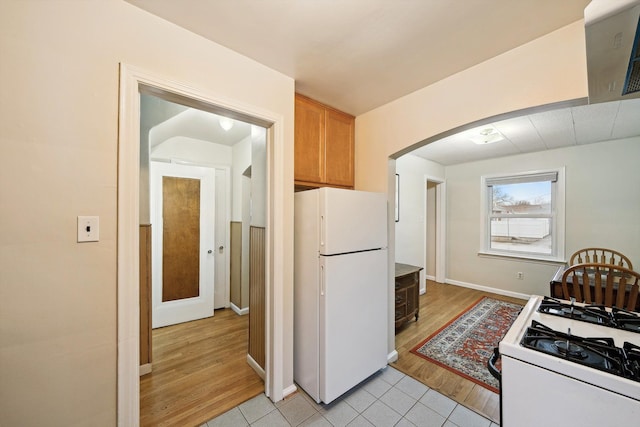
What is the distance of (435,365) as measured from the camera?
220cm

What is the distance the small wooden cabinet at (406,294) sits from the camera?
2.73m

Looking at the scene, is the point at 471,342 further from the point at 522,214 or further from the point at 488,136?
the point at 522,214

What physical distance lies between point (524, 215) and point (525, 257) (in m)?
0.71

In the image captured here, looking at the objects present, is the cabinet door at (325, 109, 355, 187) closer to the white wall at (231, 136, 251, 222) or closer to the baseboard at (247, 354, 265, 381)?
the white wall at (231, 136, 251, 222)

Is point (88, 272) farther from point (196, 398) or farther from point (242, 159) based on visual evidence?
point (242, 159)

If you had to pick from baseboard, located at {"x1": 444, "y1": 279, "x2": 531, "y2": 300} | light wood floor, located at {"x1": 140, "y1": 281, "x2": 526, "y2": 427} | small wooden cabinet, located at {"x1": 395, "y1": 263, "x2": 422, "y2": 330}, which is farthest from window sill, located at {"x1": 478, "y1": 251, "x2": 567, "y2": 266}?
small wooden cabinet, located at {"x1": 395, "y1": 263, "x2": 422, "y2": 330}

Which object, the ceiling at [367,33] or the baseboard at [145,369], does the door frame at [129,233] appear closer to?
the ceiling at [367,33]

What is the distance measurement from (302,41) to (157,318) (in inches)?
128

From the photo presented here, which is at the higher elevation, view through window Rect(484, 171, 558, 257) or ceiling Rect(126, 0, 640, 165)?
ceiling Rect(126, 0, 640, 165)

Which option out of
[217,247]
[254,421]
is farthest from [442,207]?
Result: [254,421]

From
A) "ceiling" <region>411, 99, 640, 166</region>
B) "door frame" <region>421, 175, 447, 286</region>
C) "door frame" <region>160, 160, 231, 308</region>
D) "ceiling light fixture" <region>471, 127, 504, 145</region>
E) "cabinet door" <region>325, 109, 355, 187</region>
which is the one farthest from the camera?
"door frame" <region>421, 175, 447, 286</region>

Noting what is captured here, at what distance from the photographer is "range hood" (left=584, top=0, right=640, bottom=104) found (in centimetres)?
62

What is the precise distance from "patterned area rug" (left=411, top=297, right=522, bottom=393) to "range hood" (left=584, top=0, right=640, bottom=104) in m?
2.09

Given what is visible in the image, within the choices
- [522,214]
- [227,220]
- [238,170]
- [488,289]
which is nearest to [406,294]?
[488,289]
